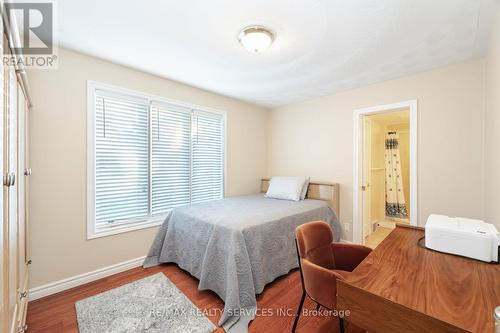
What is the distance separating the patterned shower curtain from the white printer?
12.4 ft

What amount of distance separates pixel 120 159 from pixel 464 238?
10.1 feet

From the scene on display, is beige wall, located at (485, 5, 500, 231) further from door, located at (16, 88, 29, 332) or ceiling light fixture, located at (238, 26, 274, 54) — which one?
door, located at (16, 88, 29, 332)

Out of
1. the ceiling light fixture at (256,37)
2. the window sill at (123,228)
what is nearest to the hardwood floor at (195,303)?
the window sill at (123,228)

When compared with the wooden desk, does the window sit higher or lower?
higher

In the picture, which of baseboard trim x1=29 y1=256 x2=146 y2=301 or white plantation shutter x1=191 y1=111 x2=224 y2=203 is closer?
baseboard trim x1=29 y1=256 x2=146 y2=301

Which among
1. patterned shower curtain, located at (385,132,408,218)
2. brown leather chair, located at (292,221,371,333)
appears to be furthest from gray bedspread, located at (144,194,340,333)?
patterned shower curtain, located at (385,132,408,218)

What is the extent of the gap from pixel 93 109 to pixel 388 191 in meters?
5.57

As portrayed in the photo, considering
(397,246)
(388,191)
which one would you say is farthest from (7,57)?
(388,191)

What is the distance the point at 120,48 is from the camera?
211cm

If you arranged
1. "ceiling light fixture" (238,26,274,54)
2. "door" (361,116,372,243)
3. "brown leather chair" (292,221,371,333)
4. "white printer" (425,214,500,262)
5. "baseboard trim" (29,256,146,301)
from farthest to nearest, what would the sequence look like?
"door" (361,116,372,243) < "baseboard trim" (29,256,146,301) < "ceiling light fixture" (238,26,274,54) < "brown leather chair" (292,221,371,333) < "white printer" (425,214,500,262)

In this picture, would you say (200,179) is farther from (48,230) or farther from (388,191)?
(388,191)

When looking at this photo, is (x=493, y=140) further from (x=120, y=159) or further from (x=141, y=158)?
(x=120, y=159)

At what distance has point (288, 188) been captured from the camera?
131 inches

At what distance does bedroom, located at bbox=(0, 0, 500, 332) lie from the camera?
5.38 feet
